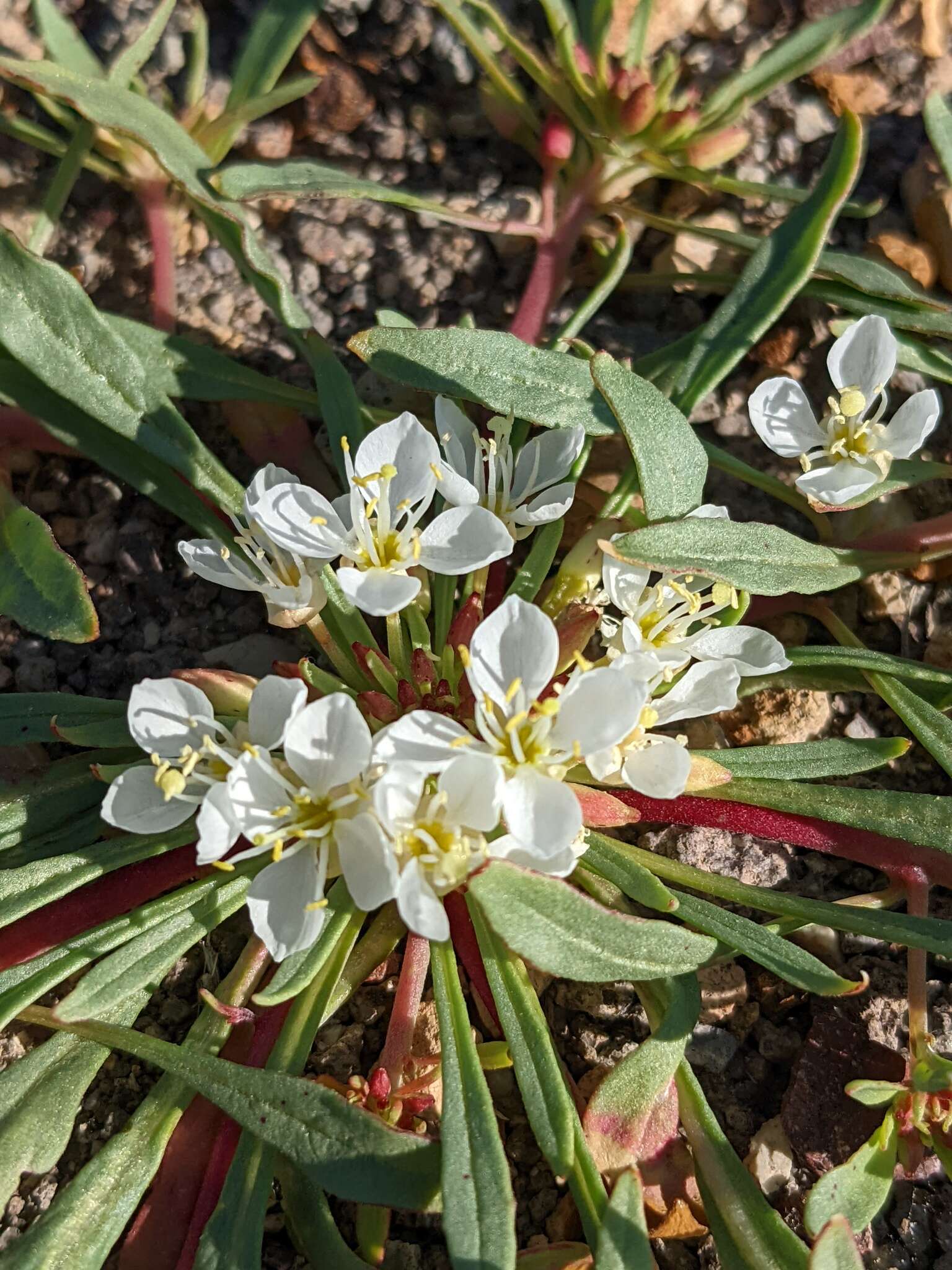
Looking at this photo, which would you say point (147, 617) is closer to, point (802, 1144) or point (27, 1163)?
point (27, 1163)

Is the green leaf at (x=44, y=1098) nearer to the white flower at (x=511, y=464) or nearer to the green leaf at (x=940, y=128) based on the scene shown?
the white flower at (x=511, y=464)

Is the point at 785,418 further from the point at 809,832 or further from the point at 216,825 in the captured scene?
the point at 216,825

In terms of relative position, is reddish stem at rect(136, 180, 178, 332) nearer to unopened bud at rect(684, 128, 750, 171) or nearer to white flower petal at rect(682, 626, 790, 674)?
unopened bud at rect(684, 128, 750, 171)

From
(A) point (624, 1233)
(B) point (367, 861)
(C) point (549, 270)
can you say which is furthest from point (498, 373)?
(A) point (624, 1233)

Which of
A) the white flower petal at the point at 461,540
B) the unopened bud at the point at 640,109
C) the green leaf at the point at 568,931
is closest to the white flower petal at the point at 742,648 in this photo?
the white flower petal at the point at 461,540

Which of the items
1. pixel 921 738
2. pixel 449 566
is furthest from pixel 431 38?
pixel 921 738
